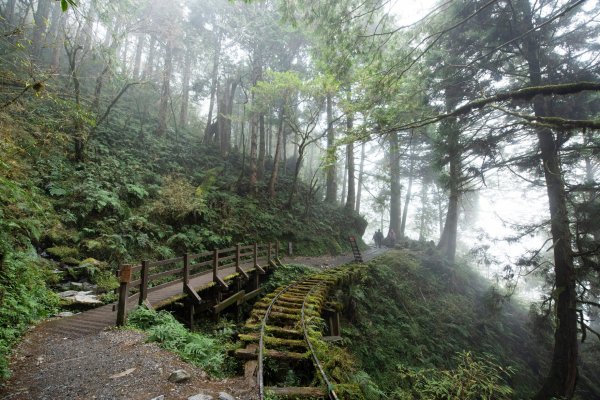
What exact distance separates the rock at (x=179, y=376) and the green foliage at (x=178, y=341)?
0.63 meters

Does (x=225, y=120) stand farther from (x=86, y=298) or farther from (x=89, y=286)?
(x=86, y=298)

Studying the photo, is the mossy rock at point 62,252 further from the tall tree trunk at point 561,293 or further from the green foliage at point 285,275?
the tall tree trunk at point 561,293

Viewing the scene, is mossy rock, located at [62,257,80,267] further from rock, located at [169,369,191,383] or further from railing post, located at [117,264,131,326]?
rock, located at [169,369,191,383]

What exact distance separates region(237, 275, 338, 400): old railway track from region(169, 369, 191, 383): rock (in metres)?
0.98

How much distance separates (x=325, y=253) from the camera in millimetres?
18000

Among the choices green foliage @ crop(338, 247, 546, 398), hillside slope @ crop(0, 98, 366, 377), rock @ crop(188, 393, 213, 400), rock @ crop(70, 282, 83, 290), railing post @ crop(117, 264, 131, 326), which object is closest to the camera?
rock @ crop(188, 393, 213, 400)

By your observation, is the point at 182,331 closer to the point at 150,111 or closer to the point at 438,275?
the point at 438,275

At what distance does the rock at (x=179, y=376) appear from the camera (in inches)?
150

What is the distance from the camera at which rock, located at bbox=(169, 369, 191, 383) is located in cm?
381

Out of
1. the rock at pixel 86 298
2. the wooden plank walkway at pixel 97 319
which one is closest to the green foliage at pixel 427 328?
the wooden plank walkway at pixel 97 319

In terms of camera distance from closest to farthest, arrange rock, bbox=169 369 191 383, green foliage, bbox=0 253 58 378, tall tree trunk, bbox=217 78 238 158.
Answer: rock, bbox=169 369 191 383 < green foliage, bbox=0 253 58 378 < tall tree trunk, bbox=217 78 238 158

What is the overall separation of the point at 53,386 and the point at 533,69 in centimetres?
1424

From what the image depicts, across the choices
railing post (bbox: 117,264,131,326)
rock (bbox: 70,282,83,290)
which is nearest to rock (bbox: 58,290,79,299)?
rock (bbox: 70,282,83,290)

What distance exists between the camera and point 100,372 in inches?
158
